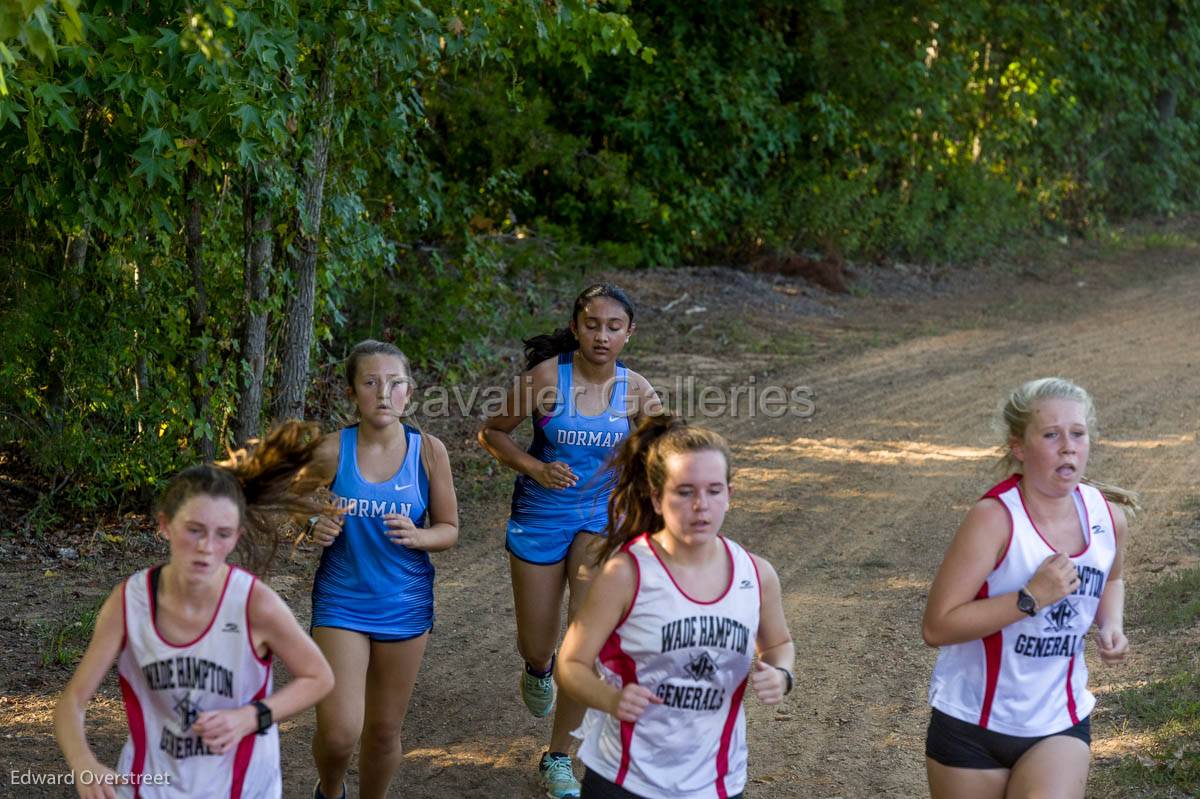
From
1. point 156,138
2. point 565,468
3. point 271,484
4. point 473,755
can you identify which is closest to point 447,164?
point 156,138

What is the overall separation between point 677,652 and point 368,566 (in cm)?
146

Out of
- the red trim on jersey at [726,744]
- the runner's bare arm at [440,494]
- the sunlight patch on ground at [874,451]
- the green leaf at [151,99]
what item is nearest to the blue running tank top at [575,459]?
the runner's bare arm at [440,494]

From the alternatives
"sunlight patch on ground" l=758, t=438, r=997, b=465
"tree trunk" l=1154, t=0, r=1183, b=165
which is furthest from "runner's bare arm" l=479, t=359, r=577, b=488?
"tree trunk" l=1154, t=0, r=1183, b=165

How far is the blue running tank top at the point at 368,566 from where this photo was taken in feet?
15.0

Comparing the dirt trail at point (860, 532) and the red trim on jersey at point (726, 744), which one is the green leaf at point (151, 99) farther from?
the red trim on jersey at point (726, 744)

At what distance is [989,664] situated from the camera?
381cm

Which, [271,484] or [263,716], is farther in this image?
[271,484]

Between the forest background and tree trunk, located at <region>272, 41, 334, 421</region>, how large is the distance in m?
0.02

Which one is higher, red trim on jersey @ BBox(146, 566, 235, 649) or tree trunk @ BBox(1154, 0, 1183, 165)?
tree trunk @ BBox(1154, 0, 1183, 165)

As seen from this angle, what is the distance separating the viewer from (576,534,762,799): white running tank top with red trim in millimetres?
3537

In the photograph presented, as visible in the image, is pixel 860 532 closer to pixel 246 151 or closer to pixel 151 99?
pixel 246 151

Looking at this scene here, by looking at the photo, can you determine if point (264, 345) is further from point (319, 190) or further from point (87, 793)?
point (87, 793)

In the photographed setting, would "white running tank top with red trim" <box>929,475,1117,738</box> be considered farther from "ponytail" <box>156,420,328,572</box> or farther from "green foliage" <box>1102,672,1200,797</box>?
"ponytail" <box>156,420,328,572</box>

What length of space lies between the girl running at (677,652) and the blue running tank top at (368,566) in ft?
3.82
